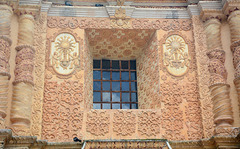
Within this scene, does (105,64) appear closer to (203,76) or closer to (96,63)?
(96,63)

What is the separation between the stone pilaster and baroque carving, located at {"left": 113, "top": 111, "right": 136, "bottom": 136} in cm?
192

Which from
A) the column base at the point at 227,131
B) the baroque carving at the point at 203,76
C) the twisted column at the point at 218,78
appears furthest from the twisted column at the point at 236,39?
the column base at the point at 227,131

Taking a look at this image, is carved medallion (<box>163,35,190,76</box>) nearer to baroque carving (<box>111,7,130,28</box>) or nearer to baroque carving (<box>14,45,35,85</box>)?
baroque carving (<box>111,7,130,28</box>)

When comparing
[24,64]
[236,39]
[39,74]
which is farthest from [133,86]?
[24,64]

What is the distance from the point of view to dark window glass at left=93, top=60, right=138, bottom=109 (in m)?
10.3

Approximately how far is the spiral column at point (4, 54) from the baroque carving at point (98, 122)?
187cm

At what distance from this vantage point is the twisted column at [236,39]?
30.1 ft

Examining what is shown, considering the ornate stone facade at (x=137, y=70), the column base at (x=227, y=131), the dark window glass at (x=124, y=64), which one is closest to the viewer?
the column base at (x=227, y=131)

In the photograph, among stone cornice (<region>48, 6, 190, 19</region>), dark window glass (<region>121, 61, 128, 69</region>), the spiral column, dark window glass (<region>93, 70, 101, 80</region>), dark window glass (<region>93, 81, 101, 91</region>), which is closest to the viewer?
the spiral column

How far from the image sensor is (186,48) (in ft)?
33.0

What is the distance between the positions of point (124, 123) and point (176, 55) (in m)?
2.15

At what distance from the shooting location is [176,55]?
9.94 metres

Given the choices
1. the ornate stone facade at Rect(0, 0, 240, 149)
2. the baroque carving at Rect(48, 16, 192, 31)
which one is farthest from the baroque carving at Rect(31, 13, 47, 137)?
the baroque carving at Rect(48, 16, 192, 31)

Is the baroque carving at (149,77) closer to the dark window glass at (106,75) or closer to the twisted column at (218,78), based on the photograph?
the dark window glass at (106,75)
